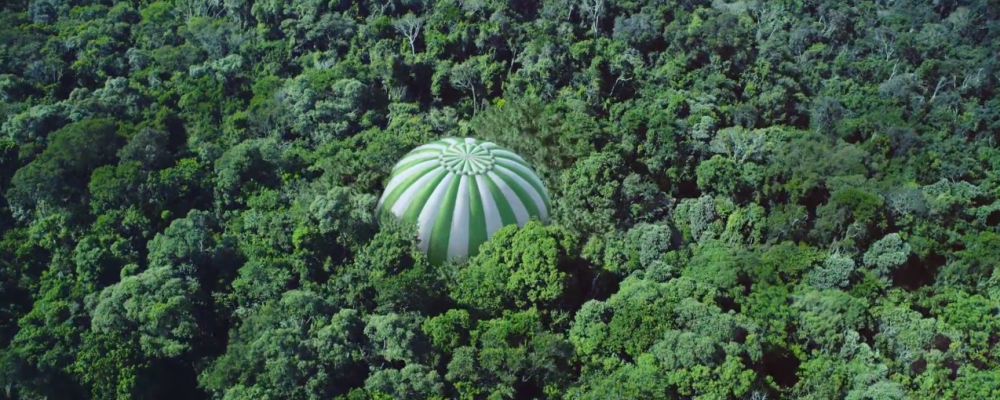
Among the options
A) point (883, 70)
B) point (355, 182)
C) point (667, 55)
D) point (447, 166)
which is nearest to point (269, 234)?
point (355, 182)

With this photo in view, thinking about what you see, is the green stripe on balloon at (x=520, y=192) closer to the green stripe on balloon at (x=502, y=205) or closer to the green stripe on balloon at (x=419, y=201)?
the green stripe on balloon at (x=502, y=205)

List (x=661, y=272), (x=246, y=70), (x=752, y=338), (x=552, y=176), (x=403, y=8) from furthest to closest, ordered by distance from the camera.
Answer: (x=403, y=8) → (x=246, y=70) → (x=552, y=176) → (x=661, y=272) → (x=752, y=338)

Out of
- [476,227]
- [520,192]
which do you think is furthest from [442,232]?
[520,192]

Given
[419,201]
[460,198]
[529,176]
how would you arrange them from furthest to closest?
1. [529,176]
2. [419,201]
3. [460,198]

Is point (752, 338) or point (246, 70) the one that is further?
point (246, 70)

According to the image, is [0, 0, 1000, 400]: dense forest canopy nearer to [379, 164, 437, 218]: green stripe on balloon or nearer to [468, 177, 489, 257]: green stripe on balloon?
[379, 164, 437, 218]: green stripe on balloon

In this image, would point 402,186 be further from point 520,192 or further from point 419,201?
point 520,192

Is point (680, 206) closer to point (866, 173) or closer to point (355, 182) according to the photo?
point (866, 173)
